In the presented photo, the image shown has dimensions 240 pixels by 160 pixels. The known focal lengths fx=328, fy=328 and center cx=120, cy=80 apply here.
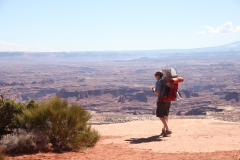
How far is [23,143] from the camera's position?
7.62 m

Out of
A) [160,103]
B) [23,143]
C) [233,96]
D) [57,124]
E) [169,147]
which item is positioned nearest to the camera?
[23,143]

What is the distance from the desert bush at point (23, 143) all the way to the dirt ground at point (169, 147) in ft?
1.13

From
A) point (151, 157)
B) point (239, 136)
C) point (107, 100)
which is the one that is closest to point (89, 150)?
point (151, 157)

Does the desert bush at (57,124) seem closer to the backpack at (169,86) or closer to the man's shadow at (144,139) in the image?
the man's shadow at (144,139)

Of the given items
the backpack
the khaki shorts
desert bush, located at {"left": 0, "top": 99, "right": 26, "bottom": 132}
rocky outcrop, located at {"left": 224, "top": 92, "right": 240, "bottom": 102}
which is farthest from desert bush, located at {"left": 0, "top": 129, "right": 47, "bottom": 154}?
rocky outcrop, located at {"left": 224, "top": 92, "right": 240, "bottom": 102}

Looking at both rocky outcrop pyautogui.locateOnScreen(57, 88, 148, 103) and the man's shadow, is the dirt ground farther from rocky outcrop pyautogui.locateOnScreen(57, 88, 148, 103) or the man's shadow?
rocky outcrop pyautogui.locateOnScreen(57, 88, 148, 103)

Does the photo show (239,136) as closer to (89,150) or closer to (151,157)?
(151,157)

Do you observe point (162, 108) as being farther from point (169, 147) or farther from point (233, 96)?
point (233, 96)

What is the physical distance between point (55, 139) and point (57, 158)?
994mm

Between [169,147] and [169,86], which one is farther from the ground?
[169,86]

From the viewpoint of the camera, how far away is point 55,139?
823 cm

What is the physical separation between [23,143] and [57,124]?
Result: 0.97 meters

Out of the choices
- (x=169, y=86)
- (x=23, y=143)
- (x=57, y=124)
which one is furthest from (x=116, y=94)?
(x=23, y=143)

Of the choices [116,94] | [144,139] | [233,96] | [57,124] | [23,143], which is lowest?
[116,94]
